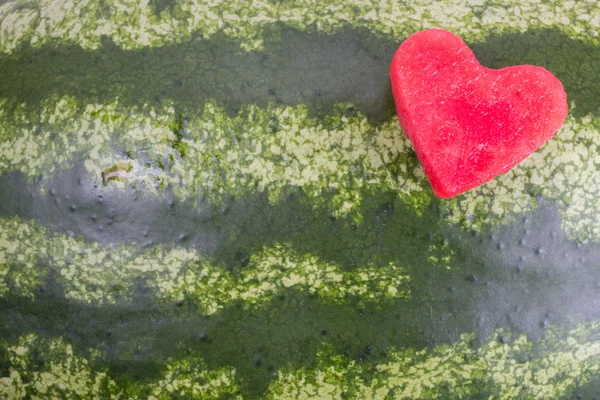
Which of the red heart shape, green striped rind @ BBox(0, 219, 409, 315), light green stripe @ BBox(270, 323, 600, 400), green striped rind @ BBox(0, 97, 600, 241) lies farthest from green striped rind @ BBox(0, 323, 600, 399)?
the red heart shape

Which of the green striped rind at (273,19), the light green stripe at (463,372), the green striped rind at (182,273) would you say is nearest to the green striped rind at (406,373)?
the light green stripe at (463,372)

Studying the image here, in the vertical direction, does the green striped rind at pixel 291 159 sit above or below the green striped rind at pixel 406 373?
above

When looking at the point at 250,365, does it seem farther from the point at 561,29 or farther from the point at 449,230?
the point at 561,29

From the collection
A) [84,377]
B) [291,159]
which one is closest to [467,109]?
[291,159]

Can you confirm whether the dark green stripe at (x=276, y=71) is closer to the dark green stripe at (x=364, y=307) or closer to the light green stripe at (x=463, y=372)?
the dark green stripe at (x=364, y=307)

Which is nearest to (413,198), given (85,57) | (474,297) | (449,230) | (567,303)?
(449,230)

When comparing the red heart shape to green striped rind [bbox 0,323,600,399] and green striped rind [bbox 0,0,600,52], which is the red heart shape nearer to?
green striped rind [bbox 0,0,600,52]
